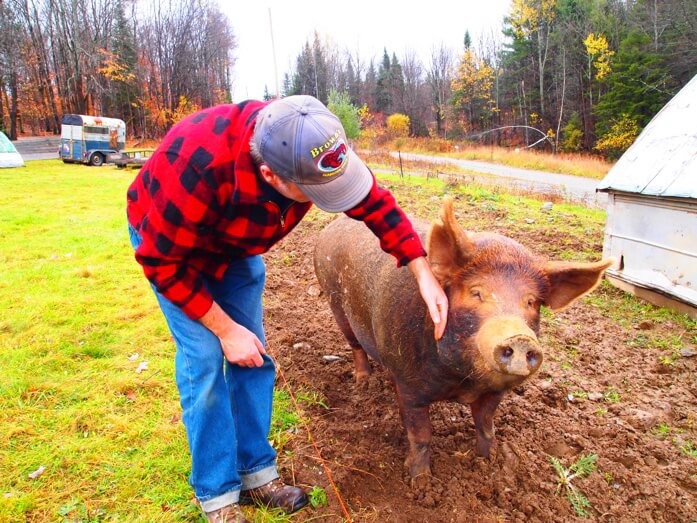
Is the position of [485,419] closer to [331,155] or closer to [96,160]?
[331,155]

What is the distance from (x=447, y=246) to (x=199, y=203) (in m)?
1.08

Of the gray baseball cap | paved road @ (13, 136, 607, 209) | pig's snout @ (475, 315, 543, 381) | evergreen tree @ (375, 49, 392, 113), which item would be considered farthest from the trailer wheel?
evergreen tree @ (375, 49, 392, 113)

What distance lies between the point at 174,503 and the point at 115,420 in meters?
0.96

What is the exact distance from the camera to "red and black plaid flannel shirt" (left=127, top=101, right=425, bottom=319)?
5.89ft

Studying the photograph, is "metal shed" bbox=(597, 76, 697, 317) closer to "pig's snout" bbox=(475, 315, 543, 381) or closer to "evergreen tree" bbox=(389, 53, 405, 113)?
"pig's snout" bbox=(475, 315, 543, 381)

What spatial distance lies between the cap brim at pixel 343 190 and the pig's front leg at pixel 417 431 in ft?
3.96

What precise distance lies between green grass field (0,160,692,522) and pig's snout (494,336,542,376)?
1.42 metres

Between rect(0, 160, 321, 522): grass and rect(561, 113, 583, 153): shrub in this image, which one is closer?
rect(0, 160, 321, 522): grass

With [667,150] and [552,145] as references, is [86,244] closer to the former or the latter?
[667,150]

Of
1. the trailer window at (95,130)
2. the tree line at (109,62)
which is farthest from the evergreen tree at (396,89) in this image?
the trailer window at (95,130)

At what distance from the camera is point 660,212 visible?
16.4ft

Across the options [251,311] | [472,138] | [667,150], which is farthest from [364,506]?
[472,138]

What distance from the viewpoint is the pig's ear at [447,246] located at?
2107 millimetres

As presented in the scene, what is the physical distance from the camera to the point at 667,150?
5.34 metres
